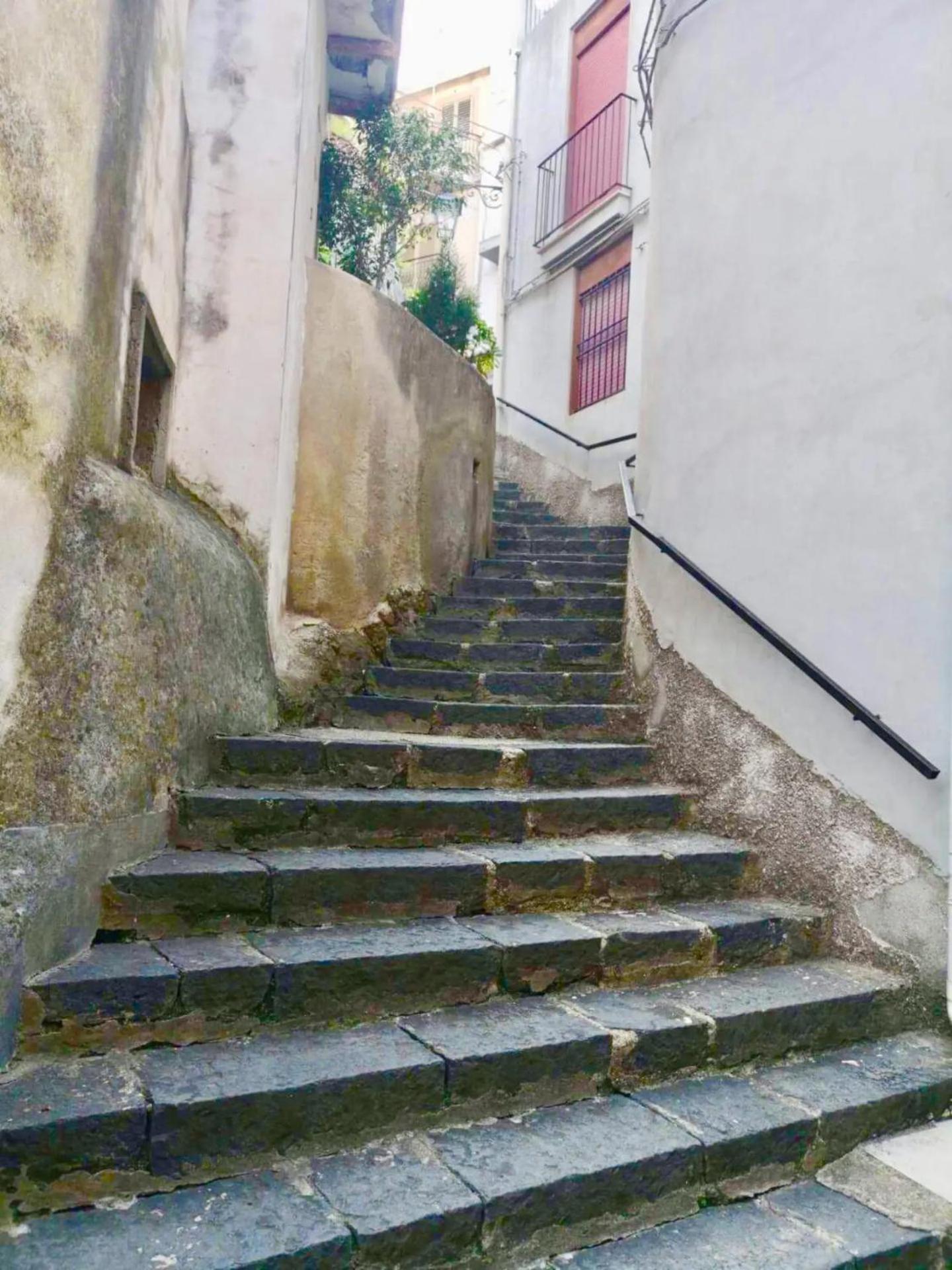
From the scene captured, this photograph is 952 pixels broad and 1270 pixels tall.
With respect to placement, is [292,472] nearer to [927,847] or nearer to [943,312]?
[943,312]

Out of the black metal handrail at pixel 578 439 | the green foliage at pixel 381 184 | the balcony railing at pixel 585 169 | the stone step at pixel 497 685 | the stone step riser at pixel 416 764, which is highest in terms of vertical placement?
the balcony railing at pixel 585 169

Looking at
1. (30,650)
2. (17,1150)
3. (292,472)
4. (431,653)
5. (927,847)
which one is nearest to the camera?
(17,1150)

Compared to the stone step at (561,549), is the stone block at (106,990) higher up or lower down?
lower down

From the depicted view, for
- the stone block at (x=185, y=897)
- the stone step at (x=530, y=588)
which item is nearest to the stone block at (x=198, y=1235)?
the stone block at (x=185, y=897)

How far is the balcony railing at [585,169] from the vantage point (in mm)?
10992

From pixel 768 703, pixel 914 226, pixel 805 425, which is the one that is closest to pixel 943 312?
pixel 914 226

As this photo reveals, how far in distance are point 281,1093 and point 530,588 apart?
4.89 metres

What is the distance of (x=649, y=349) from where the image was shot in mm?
5098

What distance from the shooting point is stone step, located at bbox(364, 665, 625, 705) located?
212 inches

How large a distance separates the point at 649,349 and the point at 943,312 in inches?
74.1

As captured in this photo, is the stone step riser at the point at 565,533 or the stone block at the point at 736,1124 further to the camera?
the stone step riser at the point at 565,533

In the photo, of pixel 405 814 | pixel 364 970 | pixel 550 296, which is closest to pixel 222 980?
pixel 364 970

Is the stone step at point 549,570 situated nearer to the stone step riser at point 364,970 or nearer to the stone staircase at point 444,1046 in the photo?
the stone staircase at point 444,1046

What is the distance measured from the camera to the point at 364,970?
2824 millimetres
